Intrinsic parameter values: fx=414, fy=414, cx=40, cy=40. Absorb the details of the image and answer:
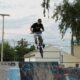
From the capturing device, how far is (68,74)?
67.7ft

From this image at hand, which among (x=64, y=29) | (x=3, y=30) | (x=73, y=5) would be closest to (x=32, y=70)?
(x=73, y=5)

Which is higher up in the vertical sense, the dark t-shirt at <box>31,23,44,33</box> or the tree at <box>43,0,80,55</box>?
the tree at <box>43,0,80,55</box>

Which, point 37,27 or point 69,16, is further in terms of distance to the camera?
point 69,16

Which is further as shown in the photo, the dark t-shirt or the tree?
the tree

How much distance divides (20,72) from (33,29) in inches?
84.8

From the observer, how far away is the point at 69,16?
3359cm

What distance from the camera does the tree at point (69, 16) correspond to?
3244 cm

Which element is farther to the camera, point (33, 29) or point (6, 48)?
point (6, 48)

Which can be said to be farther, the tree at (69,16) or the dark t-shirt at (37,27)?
the tree at (69,16)

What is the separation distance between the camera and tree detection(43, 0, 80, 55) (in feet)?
106

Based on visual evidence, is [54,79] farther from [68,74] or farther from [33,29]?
[33,29]

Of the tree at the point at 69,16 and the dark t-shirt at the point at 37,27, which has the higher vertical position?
the tree at the point at 69,16

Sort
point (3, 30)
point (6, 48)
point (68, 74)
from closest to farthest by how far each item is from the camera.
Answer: point (68, 74)
point (3, 30)
point (6, 48)

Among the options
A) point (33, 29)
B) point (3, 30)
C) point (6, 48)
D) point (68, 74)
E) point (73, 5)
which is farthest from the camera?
point (6, 48)
